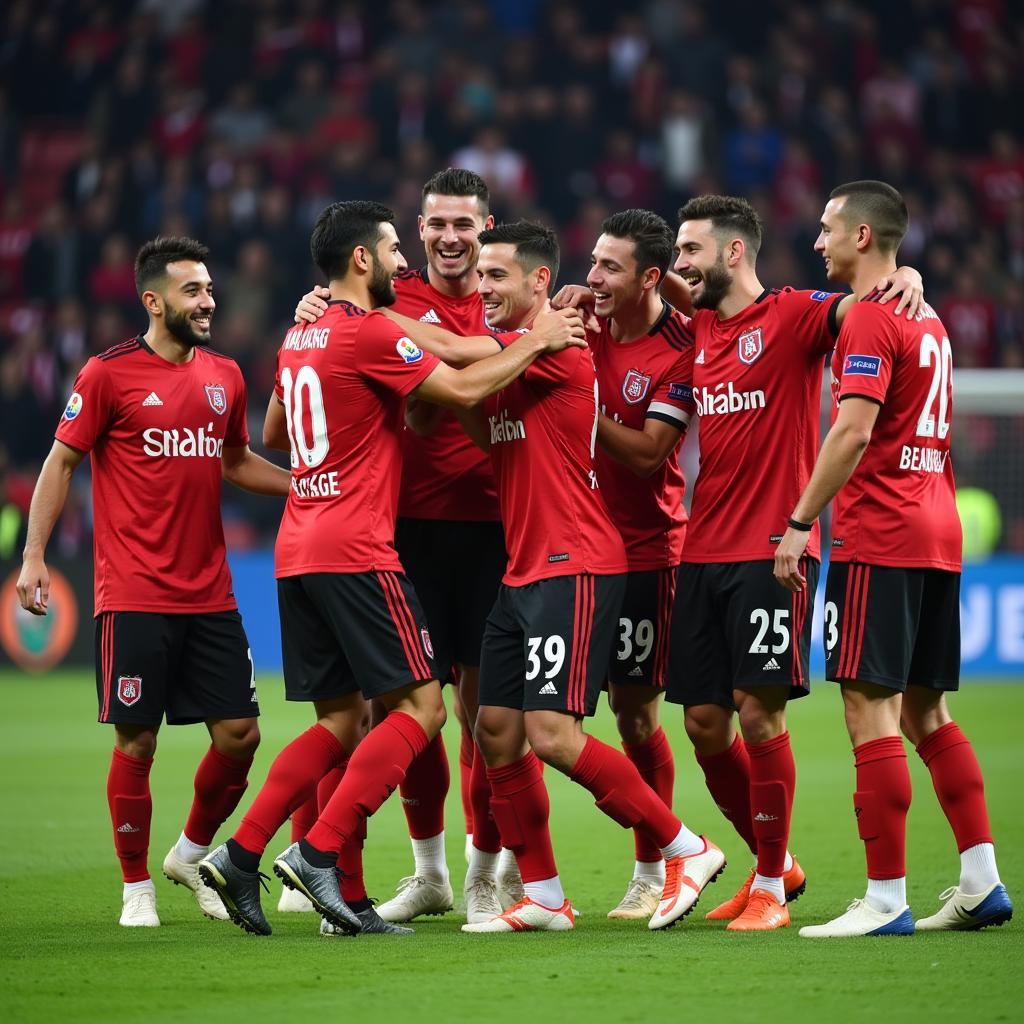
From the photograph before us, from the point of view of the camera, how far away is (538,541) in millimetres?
5578

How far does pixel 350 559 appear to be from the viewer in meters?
5.50

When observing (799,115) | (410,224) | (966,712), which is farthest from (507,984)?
(799,115)

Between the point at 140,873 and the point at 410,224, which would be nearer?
the point at 140,873

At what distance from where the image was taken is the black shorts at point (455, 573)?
20.4 feet

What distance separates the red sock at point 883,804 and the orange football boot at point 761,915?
37 centimetres

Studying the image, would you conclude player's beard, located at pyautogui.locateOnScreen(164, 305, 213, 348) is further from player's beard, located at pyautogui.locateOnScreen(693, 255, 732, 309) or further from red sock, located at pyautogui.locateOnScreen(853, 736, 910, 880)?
red sock, located at pyautogui.locateOnScreen(853, 736, 910, 880)

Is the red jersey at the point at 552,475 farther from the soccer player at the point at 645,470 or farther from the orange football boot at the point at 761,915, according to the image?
the orange football boot at the point at 761,915

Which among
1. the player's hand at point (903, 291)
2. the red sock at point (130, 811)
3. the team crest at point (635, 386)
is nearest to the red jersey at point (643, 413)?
the team crest at point (635, 386)

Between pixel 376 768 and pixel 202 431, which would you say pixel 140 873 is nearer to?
pixel 376 768

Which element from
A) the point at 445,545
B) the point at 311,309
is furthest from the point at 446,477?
the point at 311,309

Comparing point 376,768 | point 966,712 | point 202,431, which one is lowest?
point 966,712

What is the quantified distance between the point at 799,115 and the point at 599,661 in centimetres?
1433

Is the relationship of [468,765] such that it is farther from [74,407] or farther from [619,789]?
[74,407]

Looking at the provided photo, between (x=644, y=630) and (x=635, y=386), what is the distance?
88cm
